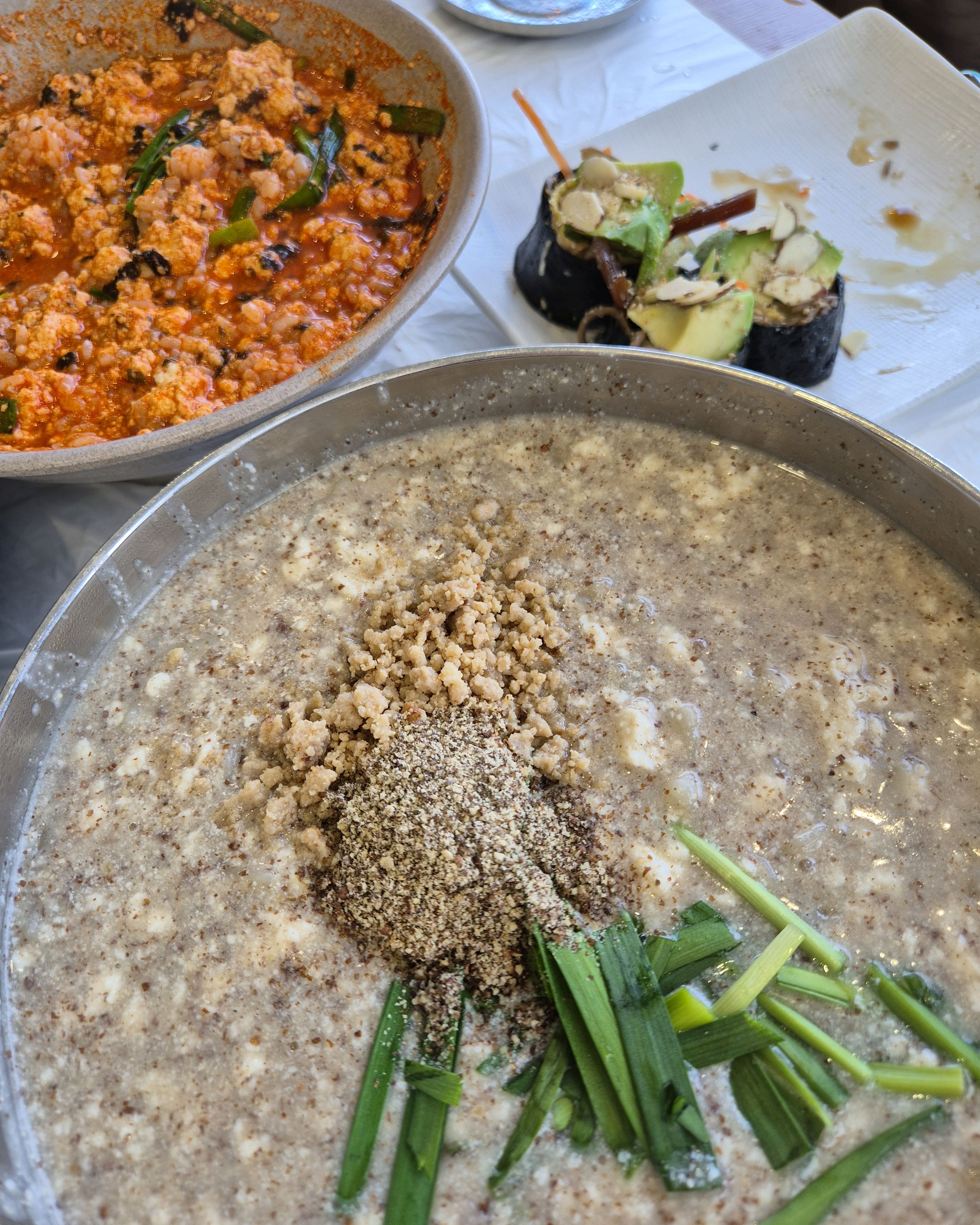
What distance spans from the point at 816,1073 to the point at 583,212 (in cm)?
141

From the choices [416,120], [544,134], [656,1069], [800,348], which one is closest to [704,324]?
[800,348]

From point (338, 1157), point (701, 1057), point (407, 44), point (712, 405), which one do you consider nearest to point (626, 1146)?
point (701, 1057)

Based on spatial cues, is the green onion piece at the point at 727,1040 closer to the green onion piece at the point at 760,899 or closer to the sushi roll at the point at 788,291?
the green onion piece at the point at 760,899

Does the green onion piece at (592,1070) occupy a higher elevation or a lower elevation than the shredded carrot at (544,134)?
lower

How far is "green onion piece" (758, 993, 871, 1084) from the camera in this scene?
0.99 m

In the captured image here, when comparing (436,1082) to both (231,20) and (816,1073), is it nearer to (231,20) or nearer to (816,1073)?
(816,1073)

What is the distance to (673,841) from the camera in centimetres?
113

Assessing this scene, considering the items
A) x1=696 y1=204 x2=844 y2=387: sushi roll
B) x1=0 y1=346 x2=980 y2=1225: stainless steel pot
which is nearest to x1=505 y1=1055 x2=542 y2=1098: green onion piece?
x1=0 y1=346 x2=980 y2=1225: stainless steel pot

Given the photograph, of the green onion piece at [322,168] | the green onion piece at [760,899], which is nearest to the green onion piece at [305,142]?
the green onion piece at [322,168]

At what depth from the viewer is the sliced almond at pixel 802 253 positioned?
165 centimetres

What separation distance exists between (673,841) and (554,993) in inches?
9.3

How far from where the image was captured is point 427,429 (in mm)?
1471

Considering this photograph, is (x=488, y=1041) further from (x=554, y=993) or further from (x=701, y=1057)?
(x=701, y=1057)

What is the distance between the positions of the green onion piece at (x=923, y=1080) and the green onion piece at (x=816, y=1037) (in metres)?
0.01
